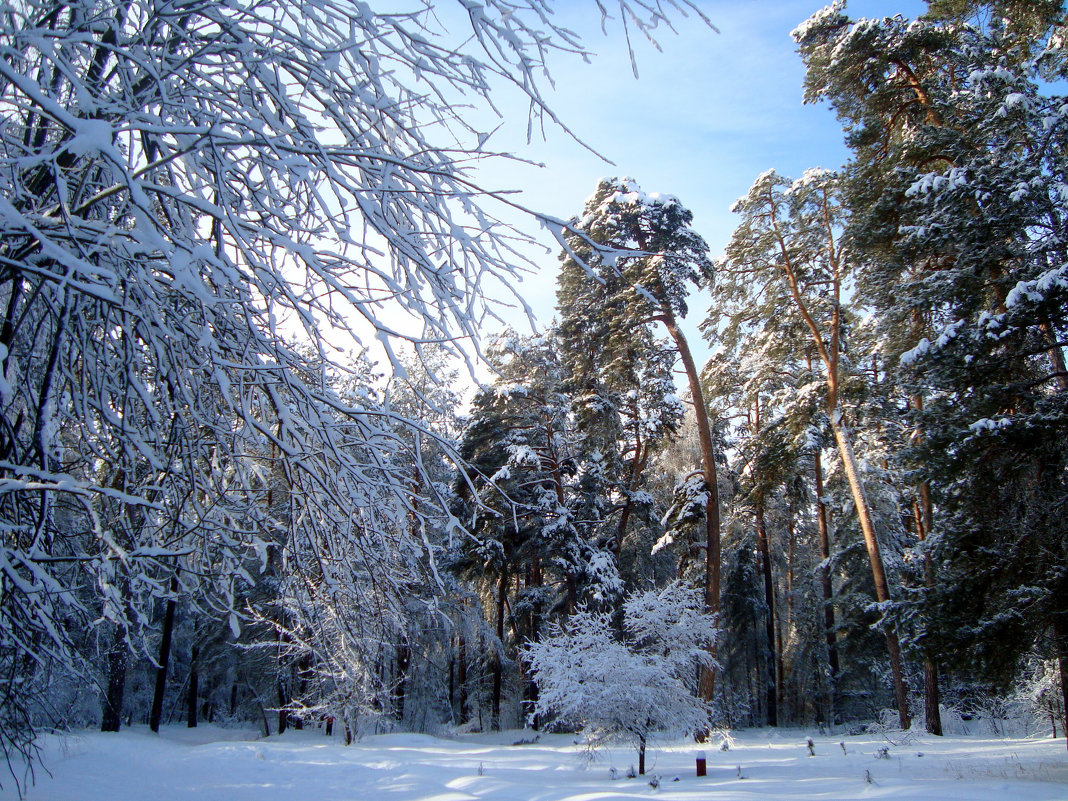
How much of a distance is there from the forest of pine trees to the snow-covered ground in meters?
1.05

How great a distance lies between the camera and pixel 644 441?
19.0 metres

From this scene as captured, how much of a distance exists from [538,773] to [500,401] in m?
9.55

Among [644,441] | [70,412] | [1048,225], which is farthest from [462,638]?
[70,412]

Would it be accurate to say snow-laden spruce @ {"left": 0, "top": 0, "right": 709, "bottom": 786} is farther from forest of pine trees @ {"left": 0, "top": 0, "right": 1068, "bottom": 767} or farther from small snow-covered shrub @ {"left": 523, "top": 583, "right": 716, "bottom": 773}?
small snow-covered shrub @ {"left": 523, "top": 583, "right": 716, "bottom": 773}

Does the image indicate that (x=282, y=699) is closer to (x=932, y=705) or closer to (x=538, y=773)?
(x=538, y=773)

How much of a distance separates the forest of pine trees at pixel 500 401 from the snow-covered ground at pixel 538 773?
1.05 metres

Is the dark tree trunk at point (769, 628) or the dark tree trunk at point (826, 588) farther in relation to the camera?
the dark tree trunk at point (769, 628)

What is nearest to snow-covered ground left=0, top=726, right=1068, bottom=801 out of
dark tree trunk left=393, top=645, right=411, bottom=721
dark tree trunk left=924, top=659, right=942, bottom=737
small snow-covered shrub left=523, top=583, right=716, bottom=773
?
dark tree trunk left=924, top=659, right=942, bottom=737

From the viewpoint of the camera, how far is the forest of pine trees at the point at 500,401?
1.71 meters

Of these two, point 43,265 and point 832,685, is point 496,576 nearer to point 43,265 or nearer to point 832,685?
point 832,685

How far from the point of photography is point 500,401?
18328mm

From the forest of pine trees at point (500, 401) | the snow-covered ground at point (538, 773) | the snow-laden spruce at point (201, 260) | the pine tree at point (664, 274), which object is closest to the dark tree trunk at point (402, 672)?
the forest of pine trees at point (500, 401)

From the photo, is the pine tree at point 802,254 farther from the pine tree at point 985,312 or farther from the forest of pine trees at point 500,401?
the pine tree at point 985,312

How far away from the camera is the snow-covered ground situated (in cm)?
775
